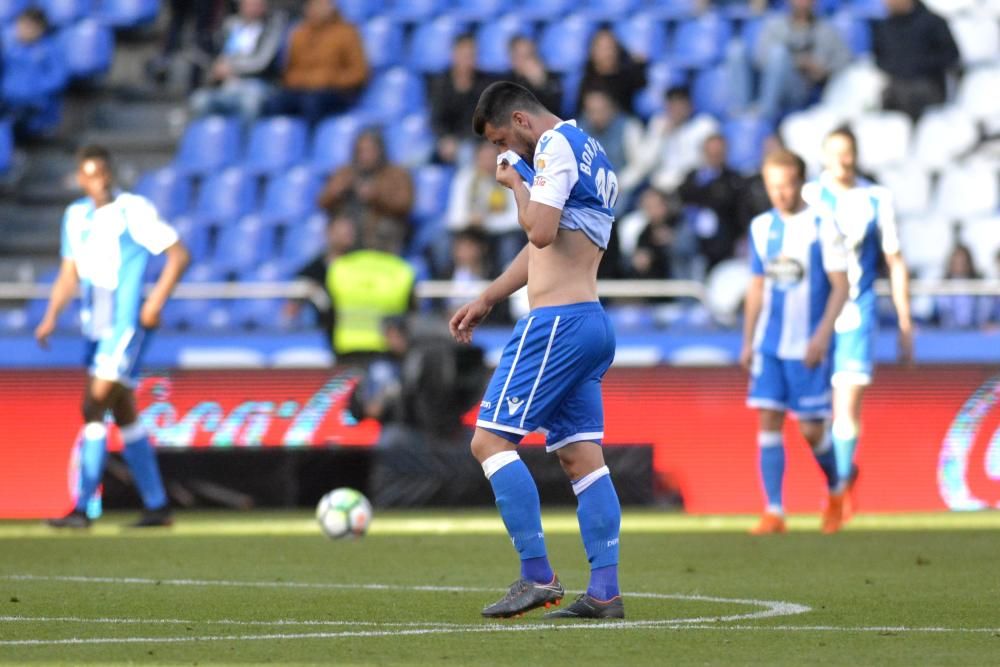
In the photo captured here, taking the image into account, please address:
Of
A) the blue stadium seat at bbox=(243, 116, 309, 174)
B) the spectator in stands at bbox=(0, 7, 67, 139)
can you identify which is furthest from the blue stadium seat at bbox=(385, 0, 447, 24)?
the spectator in stands at bbox=(0, 7, 67, 139)

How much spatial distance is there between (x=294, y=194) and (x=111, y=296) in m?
6.29

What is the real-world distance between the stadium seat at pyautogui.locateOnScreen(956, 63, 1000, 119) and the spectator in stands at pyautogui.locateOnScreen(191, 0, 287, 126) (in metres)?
6.44

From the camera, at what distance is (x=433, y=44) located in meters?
19.3

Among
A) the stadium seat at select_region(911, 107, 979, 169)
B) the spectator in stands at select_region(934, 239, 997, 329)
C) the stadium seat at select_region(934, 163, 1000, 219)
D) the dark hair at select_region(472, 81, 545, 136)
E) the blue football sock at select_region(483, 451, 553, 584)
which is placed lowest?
the blue football sock at select_region(483, 451, 553, 584)

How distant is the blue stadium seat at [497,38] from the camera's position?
1895cm

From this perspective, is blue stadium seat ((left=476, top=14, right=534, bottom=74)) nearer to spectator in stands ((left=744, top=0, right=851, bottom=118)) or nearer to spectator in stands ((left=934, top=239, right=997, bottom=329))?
spectator in stands ((left=744, top=0, right=851, bottom=118))

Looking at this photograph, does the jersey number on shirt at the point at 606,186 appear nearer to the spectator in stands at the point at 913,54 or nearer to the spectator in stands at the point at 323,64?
the spectator in stands at the point at 913,54

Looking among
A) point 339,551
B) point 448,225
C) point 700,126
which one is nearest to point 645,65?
point 700,126

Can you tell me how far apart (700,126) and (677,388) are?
4175mm

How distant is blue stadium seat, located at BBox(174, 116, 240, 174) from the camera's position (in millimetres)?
18969

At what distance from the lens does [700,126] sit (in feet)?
57.2

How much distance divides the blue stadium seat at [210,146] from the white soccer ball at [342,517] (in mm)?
8270

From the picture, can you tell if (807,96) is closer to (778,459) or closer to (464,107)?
(464,107)

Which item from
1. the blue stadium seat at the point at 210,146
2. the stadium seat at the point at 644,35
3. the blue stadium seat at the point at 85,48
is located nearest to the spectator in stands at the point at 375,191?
the blue stadium seat at the point at 210,146
